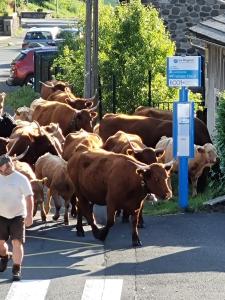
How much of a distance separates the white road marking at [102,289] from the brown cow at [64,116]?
34.6 feet

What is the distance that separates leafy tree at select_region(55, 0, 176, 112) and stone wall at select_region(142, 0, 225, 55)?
20.3ft

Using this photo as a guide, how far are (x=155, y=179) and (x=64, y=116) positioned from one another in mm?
9250

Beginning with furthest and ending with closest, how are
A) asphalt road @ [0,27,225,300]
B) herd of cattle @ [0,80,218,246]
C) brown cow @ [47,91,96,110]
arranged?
brown cow @ [47,91,96,110]
herd of cattle @ [0,80,218,246]
asphalt road @ [0,27,225,300]

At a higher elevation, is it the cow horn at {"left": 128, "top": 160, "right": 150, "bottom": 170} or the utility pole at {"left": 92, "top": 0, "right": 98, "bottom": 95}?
the utility pole at {"left": 92, "top": 0, "right": 98, "bottom": 95}

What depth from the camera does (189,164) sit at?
19922 millimetres

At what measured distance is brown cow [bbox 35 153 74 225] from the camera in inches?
713

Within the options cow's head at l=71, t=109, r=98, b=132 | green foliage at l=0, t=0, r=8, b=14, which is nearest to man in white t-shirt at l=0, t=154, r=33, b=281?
cow's head at l=71, t=109, r=98, b=132

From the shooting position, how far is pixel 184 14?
118 feet

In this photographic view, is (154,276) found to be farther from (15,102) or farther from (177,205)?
(15,102)

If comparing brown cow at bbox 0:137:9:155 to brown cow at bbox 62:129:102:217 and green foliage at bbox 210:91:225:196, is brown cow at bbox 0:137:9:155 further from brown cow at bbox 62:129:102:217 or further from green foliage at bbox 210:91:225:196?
green foliage at bbox 210:91:225:196

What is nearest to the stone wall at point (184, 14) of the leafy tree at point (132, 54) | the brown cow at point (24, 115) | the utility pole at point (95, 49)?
the leafy tree at point (132, 54)

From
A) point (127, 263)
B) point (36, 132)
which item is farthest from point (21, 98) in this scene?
point (127, 263)

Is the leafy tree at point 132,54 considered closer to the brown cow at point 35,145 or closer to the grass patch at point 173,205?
the brown cow at point 35,145

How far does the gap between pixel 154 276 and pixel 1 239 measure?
2.01 metres
